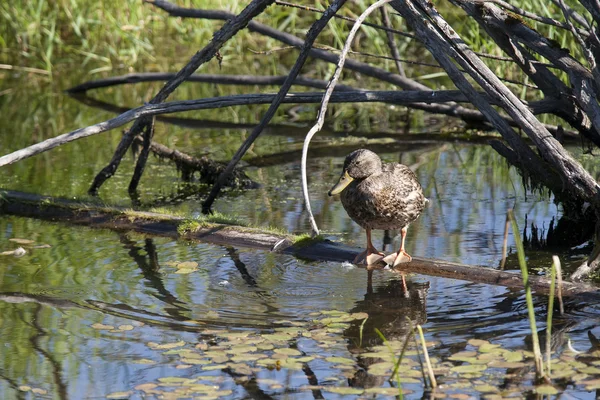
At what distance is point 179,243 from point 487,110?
6.62ft

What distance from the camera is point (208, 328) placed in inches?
166

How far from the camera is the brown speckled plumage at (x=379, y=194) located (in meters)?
4.96

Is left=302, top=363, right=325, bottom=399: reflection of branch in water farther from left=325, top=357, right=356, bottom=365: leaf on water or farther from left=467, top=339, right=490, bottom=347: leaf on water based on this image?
left=467, top=339, right=490, bottom=347: leaf on water

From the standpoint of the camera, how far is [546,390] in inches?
132

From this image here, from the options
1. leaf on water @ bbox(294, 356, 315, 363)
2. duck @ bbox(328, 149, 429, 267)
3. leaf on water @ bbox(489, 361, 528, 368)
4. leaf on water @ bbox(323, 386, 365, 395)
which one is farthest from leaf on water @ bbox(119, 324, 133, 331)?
leaf on water @ bbox(489, 361, 528, 368)

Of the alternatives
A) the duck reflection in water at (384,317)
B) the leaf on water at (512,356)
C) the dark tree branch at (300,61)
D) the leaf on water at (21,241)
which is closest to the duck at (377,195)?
the duck reflection in water at (384,317)

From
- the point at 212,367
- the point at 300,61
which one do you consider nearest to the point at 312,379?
the point at 212,367

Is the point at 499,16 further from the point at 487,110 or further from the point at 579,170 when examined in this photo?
the point at 579,170

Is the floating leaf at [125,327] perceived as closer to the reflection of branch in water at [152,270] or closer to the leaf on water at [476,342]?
the reflection of branch in water at [152,270]

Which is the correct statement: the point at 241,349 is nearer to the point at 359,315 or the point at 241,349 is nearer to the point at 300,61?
the point at 359,315

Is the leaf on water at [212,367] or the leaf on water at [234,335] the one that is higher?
the leaf on water at [234,335]

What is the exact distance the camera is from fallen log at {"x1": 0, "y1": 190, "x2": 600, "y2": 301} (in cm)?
444

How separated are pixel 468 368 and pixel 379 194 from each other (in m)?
1.54

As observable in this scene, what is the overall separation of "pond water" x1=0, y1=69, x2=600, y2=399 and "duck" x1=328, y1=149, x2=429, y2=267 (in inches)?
11.0
